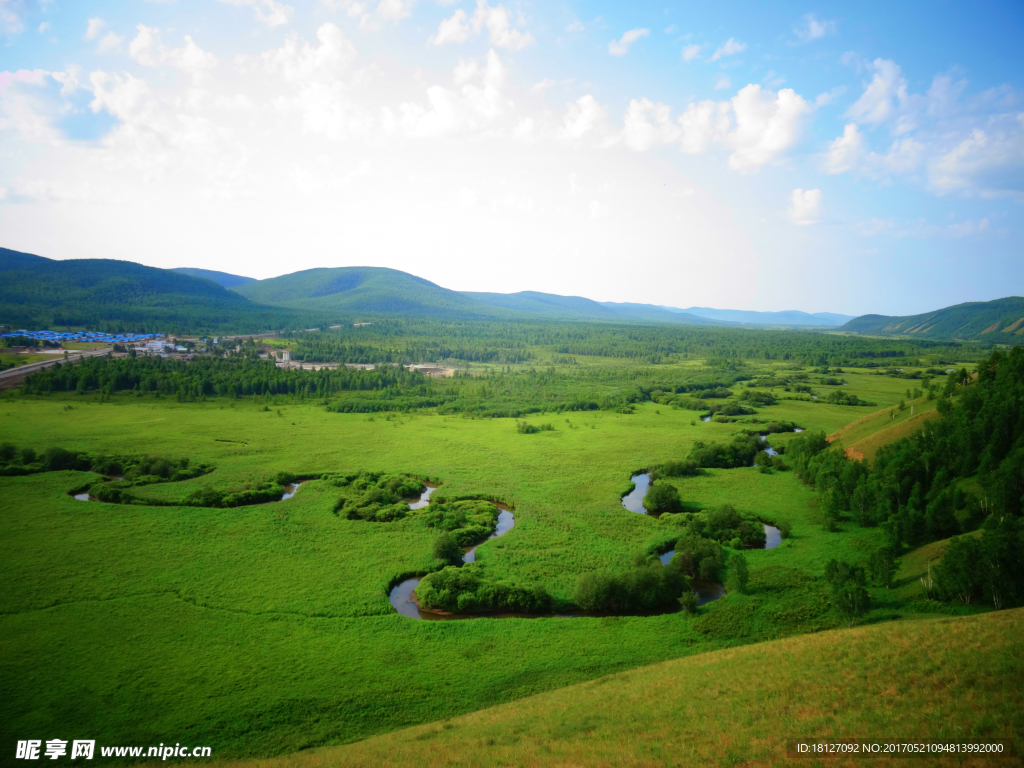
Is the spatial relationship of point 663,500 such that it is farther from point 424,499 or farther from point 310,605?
point 310,605

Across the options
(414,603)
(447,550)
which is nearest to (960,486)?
(447,550)

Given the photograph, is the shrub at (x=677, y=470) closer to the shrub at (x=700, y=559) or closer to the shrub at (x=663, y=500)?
the shrub at (x=663, y=500)

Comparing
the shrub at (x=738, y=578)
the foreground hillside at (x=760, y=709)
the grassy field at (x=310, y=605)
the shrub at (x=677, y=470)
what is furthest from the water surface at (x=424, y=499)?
the foreground hillside at (x=760, y=709)

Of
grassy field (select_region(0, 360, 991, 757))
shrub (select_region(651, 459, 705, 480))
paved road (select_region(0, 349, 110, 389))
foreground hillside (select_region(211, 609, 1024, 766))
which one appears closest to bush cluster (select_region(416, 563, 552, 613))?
grassy field (select_region(0, 360, 991, 757))

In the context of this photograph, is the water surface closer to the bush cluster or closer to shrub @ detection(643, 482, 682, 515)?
the bush cluster

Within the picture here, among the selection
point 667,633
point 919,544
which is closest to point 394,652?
point 667,633

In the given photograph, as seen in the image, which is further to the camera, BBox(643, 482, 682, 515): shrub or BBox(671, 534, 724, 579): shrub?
BBox(643, 482, 682, 515): shrub
